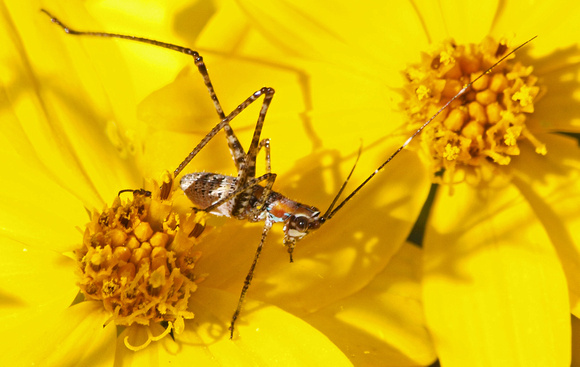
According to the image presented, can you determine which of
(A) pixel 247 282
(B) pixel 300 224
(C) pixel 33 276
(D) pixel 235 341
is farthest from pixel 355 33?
(C) pixel 33 276

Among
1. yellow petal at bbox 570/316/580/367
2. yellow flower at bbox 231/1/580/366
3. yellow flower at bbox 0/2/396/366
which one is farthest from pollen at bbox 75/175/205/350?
yellow petal at bbox 570/316/580/367

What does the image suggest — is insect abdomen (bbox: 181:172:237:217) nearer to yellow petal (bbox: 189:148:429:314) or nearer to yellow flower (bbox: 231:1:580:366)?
yellow petal (bbox: 189:148:429:314)

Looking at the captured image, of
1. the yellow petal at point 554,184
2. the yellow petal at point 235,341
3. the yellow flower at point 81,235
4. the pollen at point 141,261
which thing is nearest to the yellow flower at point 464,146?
the yellow petal at point 554,184

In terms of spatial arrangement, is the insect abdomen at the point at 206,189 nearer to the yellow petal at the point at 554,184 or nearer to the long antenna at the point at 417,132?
the long antenna at the point at 417,132

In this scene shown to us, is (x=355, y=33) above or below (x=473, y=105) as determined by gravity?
above

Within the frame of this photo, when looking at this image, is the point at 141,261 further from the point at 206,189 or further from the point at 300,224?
the point at 300,224

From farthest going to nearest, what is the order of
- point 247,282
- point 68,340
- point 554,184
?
point 554,184, point 247,282, point 68,340

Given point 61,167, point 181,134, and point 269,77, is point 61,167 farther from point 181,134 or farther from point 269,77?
point 269,77
